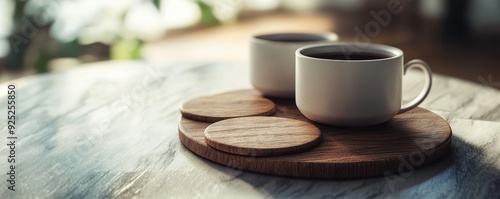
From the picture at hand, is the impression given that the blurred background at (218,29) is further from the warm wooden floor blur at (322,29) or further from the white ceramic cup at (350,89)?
the white ceramic cup at (350,89)

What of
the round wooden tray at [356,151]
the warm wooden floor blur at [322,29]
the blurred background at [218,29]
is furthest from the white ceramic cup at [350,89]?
the warm wooden floor blur at [322,29]

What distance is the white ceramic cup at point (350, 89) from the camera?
0.71 metres

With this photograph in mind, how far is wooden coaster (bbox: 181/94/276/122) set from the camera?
806 mm

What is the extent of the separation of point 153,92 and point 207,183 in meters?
0.45

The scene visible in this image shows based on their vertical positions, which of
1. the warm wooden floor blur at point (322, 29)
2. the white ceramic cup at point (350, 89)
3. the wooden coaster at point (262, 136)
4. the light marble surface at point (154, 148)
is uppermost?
the white ceramic cup at point (350, 89)

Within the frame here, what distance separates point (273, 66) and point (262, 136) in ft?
0.66

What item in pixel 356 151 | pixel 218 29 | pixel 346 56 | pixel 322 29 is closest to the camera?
pixel 356 151

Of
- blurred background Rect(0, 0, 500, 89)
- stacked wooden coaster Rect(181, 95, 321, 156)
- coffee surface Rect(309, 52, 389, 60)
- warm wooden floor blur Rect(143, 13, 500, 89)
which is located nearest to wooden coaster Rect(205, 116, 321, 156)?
stacked wooden coaster Rect(181, 95, 321, 156)

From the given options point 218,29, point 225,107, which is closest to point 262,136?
point 225,107

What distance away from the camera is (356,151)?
66cm

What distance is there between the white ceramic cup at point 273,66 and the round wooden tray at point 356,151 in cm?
15

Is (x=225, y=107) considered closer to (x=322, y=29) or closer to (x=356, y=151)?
(x=356, y=151)

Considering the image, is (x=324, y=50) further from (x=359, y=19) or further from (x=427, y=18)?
(x=359, y=19)

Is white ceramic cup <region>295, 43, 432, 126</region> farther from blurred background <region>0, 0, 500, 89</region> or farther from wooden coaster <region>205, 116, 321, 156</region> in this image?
blurred background <region>0, 0, 500, 89</region>
